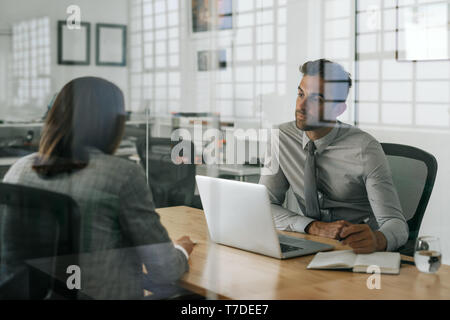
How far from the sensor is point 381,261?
1.78 meters

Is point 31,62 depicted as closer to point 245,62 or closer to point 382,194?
point 245,62

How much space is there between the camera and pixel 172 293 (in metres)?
1.89

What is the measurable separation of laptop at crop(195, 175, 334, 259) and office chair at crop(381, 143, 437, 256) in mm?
674

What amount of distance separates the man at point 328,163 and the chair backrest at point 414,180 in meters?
0.04

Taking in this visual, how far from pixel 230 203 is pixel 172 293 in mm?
385

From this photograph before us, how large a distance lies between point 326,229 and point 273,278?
545mm

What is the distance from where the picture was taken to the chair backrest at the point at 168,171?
6.43ft

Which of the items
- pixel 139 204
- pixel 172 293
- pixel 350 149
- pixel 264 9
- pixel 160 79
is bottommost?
pixel 172 293

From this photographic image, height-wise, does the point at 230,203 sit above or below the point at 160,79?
below

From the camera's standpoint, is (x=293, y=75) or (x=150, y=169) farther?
(x=293, y=75)

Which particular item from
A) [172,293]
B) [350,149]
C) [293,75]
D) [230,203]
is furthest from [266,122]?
[172,293]

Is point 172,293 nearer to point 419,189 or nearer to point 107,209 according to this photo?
point 107,209

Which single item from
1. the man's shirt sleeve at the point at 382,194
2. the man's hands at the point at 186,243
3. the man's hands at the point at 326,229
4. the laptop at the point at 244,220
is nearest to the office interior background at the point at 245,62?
the man's shirt sleeve at the point at 382,194

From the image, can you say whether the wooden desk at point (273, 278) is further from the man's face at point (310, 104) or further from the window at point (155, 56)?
the man's face at point (310, 104)
